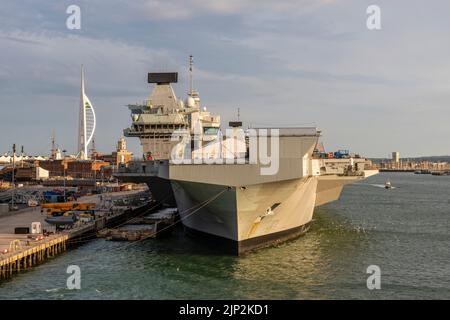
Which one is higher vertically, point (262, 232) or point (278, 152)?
point (278, 152)

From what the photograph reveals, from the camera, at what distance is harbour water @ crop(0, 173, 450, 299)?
16.3 metres

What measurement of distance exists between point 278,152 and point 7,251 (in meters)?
12.4

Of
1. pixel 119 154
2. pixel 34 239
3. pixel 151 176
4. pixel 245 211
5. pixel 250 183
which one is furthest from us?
pixel 119 154

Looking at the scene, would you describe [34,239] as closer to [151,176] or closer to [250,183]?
[151,176]

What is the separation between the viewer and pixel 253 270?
1853 cm

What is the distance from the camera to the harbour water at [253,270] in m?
16.3

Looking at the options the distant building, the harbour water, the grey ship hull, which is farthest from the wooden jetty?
the distant building

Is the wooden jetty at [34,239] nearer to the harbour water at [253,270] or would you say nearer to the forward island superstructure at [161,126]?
the harbour water at [253,270]

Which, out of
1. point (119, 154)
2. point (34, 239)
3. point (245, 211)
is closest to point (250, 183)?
point (245, 211)

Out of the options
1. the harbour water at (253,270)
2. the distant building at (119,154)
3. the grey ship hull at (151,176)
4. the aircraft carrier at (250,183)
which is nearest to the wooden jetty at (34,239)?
the harbour water at (253,270)

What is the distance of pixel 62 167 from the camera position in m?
94.4

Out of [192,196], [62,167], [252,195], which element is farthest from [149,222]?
[62,167]

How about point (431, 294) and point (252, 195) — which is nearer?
point (431, 294)
